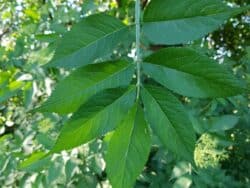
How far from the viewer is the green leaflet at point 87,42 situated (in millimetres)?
560

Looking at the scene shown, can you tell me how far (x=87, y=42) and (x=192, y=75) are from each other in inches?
5.2

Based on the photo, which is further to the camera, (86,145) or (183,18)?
(86,145)

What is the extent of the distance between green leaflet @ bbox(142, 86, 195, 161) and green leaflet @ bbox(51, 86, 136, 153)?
0.13 ft

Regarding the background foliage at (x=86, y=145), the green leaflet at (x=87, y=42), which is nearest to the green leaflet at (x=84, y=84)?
the green leaflet at (x=87, y=42)

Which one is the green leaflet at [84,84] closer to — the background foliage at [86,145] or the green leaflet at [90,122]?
the green leaflet at [90,122]

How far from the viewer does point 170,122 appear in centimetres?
52

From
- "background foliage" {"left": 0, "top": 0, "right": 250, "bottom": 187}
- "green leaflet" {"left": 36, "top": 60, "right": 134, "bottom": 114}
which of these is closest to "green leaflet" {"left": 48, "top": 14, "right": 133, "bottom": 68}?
"green leaflet" {"left": 36, "top": 60, "right": 134, "bottom": 114}

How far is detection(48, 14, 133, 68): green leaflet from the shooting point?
1.84 ft

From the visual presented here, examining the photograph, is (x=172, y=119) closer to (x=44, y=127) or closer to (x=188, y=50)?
(x=188, y=50)

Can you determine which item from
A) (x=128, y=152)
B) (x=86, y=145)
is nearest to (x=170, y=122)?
(x=128, y=152)

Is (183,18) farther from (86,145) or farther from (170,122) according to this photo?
(86,145)

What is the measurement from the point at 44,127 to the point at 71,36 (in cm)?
116

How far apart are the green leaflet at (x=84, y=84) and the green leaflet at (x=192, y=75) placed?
38mm

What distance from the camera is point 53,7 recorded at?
188 centimetres
